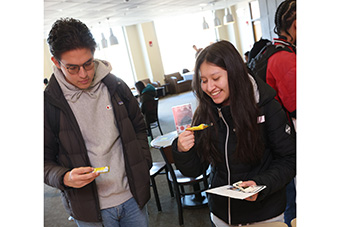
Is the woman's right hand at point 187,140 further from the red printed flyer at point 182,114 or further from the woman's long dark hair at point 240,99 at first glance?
the red printed flyer at point 182,114

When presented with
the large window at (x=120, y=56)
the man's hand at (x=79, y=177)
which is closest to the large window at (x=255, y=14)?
the large window at (x=120, y=56)

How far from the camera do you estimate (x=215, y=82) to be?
1349 mm

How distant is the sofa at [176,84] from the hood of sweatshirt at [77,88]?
12854 mm

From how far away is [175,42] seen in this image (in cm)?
1560

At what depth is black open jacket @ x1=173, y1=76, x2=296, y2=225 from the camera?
135 centimetres

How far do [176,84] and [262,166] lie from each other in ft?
43.1

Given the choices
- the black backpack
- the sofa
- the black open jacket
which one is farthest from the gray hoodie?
the sofa

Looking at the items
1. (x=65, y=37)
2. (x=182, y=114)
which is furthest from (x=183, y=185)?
(x=65, y=37)

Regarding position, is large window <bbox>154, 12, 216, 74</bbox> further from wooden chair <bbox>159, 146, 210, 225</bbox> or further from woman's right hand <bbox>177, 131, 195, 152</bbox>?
woman's right hand <bbox>177, 131, 195, 152</bbox>

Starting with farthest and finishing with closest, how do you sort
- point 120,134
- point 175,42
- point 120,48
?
point 175,42, point 120,48, point 120,134
